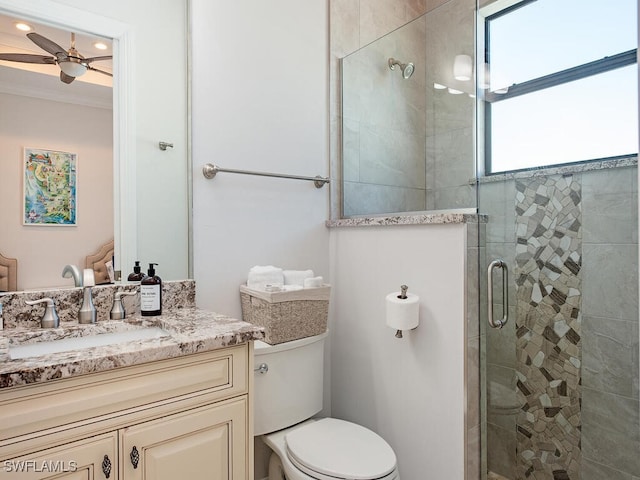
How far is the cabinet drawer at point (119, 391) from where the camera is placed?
90cm

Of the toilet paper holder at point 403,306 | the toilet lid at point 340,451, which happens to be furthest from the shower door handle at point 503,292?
the toilet lid at point 340,451

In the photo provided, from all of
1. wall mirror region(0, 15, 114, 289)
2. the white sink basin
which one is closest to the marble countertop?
the white sink basin

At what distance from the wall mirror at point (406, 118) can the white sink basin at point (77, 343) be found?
118 centimetres

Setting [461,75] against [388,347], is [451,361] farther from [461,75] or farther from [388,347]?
[461,75]

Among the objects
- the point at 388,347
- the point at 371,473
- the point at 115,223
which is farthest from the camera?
the point at 388,347

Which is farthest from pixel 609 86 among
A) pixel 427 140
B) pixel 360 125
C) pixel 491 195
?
pixel 360 125

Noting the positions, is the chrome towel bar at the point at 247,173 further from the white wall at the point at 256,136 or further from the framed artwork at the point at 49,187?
the framed artwork at the point at 49,187

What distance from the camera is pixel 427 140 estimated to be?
7.29 feet

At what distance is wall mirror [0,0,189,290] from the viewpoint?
1344 mm

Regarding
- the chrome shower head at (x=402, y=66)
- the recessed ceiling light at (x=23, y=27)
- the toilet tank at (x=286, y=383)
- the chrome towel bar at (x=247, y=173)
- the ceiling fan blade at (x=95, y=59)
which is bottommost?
the toilet tank at (x=286, y=383)

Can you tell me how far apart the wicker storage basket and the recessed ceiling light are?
Result: 116 centimetres

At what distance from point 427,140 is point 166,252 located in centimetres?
145

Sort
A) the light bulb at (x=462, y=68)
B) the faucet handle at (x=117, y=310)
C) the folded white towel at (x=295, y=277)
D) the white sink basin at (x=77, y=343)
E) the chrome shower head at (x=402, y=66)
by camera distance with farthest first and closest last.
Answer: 1. the chrome shower head at (x=402, y=66)
2. the light bulb at (x=462, y=68)
3. the folded white towel at (x=295, y=277)
4. the faucet handle at (x=117, y=310)
5. the white sink basin at (x=77, y=343)

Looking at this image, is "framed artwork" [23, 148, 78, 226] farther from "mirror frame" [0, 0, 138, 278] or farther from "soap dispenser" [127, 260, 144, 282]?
"soap dispenser" [127, 260, 144, 282]
